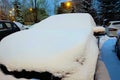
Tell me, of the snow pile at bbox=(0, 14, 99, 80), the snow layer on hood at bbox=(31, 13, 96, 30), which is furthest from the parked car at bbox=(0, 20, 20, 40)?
the snow pile at bbox=(0, 14, 99, 80)

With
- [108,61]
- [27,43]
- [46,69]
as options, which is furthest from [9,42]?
[108,61]

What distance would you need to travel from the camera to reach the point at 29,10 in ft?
147

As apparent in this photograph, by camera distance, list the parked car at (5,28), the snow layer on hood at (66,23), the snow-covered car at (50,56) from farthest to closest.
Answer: the parked car at (5,28) < the snow layer on hood at (66,23) < the snow-covered car at (50,56)

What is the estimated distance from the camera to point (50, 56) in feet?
13.6

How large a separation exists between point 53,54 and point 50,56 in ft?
0.21

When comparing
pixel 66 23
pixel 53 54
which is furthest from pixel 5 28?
pixel 53 54

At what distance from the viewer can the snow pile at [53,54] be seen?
13.3 feet

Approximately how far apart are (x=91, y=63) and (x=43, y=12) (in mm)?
42087

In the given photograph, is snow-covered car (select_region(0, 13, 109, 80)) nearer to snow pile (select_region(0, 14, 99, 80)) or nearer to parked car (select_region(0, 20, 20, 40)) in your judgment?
snow pile (select_region(0, 14, 99, 80))

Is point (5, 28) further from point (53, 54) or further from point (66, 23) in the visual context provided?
point (53, 54)

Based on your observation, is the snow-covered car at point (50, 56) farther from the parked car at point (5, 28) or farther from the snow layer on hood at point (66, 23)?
the parked car at point (5, 28)

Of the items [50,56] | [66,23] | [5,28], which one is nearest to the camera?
[50,56]

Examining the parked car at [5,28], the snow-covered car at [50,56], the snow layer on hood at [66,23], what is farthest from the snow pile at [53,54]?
the parked car at [5,28]

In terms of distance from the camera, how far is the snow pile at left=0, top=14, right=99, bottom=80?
406 cm
